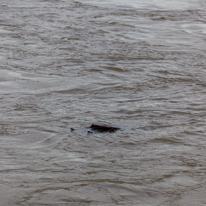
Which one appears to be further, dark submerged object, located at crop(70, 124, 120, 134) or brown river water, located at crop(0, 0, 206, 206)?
dark submerged object, located at crop(70, 124, 120, 134)

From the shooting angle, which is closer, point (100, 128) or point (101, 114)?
point (100, 128)

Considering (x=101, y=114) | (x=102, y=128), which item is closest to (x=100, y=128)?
(x=102, y=128)

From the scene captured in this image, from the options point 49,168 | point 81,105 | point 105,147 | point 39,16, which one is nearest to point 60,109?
point 81,105

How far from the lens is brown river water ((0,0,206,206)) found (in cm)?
313

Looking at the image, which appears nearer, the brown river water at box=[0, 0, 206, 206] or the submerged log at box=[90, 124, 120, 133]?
the brown river water at box=[0, 0, 206, 206]

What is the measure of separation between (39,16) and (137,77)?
5506mm

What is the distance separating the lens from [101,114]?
15.3ft

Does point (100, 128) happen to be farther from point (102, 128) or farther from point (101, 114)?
point (101, 114)

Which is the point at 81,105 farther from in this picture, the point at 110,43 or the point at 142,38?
the point at 142,38

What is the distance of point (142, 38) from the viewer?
28.9 feet

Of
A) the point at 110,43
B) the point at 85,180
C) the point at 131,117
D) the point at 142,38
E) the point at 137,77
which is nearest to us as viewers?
the point at 85,180

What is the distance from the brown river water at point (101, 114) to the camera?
3.13 m

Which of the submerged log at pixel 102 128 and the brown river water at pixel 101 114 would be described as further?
the submerged log at pixel 102 128

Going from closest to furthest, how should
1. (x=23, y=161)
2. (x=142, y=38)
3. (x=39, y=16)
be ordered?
(x=23, y=161) < (x=142, y=38) < (x=39, y=16)
